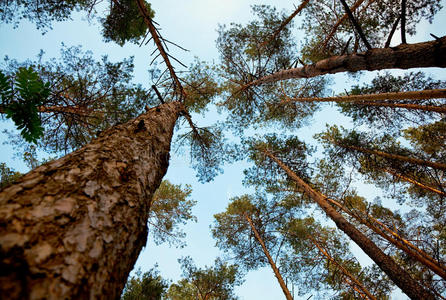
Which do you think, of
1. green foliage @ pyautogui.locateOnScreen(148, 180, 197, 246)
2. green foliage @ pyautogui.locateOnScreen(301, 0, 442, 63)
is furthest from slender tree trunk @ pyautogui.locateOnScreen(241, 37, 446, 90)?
green foliage @ pyautogui.locateOnScreen(148, 180, 197, 246)

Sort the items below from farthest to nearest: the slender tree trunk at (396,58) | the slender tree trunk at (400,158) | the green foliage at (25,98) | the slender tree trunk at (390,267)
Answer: the slender tree trunk at (400,158) → the slender tree trunk at (390,267) → the slender tree trunk at (396,58) → the green foliage at (25,98)

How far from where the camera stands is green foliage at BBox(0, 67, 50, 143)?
1414mm

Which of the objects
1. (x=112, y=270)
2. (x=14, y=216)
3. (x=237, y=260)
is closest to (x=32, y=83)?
(x=14, y=216)

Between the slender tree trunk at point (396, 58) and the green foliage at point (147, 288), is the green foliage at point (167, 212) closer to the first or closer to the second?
the green foliage at point (147, 288)

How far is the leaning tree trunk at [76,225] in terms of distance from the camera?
57 cm

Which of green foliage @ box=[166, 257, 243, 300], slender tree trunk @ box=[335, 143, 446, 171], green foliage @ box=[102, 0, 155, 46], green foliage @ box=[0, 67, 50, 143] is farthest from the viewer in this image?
green foliage @ box=[166, 257, 243, 300]

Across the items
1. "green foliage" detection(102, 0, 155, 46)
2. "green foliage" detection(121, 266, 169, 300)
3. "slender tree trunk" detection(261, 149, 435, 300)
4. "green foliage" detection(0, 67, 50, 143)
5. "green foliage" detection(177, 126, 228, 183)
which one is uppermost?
"green foliage" detection(102, 0, 155, 46)

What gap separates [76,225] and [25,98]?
1.29 metres

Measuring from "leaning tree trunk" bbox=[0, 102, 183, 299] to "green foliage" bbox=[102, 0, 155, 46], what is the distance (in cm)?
541

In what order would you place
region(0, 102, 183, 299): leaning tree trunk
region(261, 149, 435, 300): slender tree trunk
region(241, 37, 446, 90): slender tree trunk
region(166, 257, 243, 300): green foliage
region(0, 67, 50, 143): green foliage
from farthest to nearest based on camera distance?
region(166, 257, 243, 300): green foliage → region(261, 149, 435, 300): slender tree trunk → region(241, 37, 446, 90): slender tree trunk → region(0, 67, 50, 143): green foliage → region(0, 102, 183, 299): leaning tree trunk

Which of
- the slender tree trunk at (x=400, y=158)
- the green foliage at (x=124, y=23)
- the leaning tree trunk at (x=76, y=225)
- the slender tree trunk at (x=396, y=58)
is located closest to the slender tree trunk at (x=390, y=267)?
the slender tree trunk at (x=400, y=158)

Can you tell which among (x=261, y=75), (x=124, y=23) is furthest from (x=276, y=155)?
(x=124, y=23)

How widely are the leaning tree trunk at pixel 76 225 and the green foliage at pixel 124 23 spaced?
541cm

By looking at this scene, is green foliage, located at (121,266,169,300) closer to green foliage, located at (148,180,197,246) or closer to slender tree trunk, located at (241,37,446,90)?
green foliage, located at (148,180,197,246)
